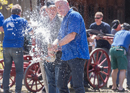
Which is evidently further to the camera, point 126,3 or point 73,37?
point 126,3

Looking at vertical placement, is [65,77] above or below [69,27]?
below

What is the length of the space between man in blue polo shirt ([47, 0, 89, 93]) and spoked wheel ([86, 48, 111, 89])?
7.64 ft

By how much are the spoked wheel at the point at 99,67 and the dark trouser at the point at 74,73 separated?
90.3 inches

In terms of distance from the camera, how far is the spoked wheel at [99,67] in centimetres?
584

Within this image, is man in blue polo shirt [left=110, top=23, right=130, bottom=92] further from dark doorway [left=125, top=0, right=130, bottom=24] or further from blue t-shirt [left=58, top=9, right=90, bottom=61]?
dark doorway [left=125, top=0, right=130, bottom=24]

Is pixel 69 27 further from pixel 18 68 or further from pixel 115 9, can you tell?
pixel 115 9

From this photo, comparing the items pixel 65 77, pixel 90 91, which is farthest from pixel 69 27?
pixel 90 91

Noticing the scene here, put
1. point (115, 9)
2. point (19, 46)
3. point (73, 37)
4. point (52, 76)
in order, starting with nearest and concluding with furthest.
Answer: point (73, 37) → point (52, 76) → point (19, 46) → point (115, 9)

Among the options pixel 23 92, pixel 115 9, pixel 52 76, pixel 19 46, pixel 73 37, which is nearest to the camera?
pixel 73 37

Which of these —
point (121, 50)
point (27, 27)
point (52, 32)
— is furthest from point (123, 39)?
point (52, 32)

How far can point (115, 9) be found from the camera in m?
12.8

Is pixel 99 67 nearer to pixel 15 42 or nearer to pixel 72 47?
pixel 15 42

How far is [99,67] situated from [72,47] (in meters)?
2.72

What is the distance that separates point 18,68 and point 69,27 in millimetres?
1959
